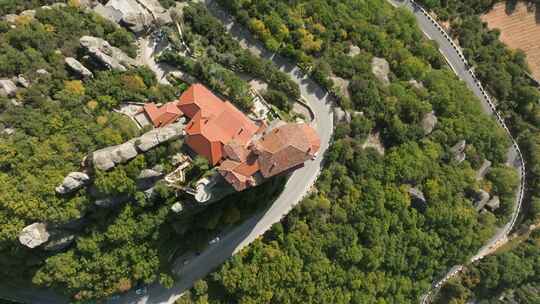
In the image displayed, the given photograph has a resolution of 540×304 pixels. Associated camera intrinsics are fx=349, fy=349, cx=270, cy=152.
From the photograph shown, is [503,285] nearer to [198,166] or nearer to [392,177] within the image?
[392,177]

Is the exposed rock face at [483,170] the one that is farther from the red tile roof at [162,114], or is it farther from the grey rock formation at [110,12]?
the grey rock formation at [110,12]

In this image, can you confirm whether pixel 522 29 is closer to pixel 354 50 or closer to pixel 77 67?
pixel 354 50

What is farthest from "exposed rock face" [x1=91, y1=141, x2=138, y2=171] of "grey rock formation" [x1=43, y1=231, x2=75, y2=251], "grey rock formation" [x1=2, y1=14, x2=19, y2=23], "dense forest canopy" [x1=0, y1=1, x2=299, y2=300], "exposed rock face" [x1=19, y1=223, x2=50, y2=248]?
"grey rock formation" [x1=2, y1=14, x2=19, y2=23]

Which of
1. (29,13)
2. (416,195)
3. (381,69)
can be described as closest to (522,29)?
(381,69)

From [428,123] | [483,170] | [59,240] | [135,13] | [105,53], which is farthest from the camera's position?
[483,170]

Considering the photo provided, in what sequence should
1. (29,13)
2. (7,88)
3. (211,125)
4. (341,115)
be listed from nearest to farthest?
(7,88) → (211,125) → (29,13) → (341,115)

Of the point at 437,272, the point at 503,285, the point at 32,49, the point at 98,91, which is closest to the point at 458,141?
the point at 437,272
